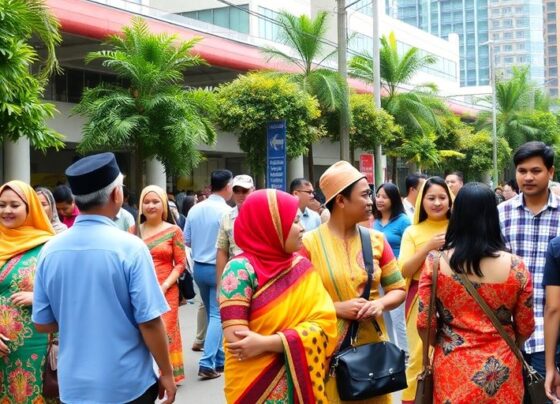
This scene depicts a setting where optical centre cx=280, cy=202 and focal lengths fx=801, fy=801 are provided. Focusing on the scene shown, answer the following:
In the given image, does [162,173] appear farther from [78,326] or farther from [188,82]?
[78,326]

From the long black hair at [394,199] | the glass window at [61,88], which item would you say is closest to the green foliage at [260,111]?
the glass window at [61,88]

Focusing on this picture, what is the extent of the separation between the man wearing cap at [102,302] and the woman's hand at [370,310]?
1051mm

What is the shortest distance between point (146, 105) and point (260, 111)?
441cm

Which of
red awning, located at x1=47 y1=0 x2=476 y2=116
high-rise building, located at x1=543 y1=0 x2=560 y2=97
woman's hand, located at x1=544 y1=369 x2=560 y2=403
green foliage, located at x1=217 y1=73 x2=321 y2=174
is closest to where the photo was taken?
woman's hand, located at x1=544 y1=369 x2=560 y2=403

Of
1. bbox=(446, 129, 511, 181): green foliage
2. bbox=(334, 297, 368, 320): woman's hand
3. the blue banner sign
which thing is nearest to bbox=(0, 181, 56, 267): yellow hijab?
bbox=(334, 297, 368, 320): woman's hand

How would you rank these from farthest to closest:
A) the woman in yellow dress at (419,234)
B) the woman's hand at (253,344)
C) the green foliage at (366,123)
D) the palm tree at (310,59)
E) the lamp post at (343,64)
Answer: the green foliage at (366,123), the palm tree at (310,59), the lamp post at (343,64), the woman in yellow dress at (419,234), the woman's hand at (253,344)

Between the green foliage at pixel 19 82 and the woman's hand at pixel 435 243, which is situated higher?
the green foliage at pixel 19 82

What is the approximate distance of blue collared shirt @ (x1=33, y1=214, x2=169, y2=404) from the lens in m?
3.56

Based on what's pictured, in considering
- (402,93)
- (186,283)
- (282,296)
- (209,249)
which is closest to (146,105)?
(209,249)

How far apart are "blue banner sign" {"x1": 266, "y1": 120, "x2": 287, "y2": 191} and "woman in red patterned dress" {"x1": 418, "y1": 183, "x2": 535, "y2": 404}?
416 inches

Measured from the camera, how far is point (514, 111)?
48031mm

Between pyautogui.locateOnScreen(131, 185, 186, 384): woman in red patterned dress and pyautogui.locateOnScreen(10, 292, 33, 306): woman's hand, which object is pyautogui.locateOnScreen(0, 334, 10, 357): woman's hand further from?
pyautogui.locateOnScreen(131, 185, 186, 384): woman in red patterned dress

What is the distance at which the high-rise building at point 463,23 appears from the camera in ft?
482

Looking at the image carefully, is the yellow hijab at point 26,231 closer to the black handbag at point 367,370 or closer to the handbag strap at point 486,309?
the black handbag at point 367,370
